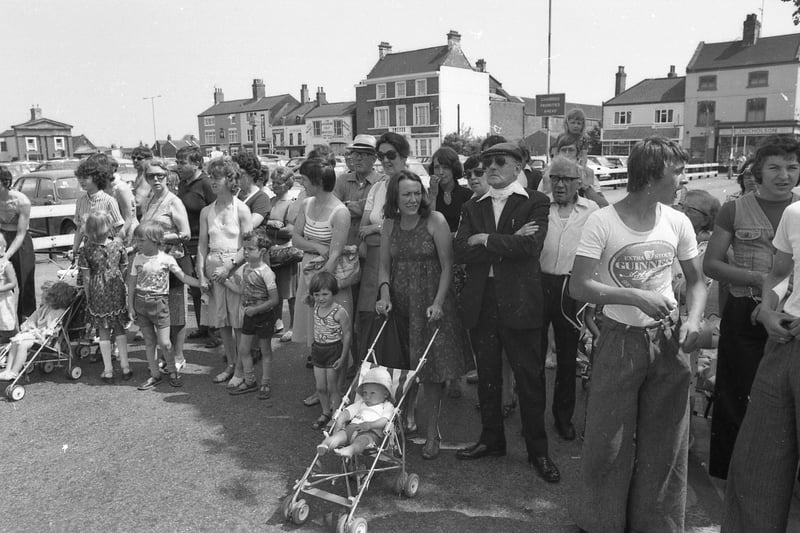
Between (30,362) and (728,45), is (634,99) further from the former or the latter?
(30,362)

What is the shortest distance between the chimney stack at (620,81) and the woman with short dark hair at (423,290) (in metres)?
67.7

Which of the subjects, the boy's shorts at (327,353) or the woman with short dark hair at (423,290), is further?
the boy's shorts at (327,353)

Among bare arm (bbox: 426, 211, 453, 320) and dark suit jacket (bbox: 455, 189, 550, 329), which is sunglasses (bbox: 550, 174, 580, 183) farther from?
bare arm (bbox: 426, 211, 453, 320)

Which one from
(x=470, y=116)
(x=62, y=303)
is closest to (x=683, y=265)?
(x=62, y=303)

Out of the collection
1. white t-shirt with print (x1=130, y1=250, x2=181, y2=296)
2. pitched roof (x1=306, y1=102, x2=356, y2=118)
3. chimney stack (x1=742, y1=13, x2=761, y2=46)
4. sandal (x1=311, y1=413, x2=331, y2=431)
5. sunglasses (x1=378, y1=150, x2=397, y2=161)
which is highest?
chimney stack (x1=742, y1=13, x2=761, y2=46)

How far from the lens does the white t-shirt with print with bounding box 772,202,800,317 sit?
113 inches

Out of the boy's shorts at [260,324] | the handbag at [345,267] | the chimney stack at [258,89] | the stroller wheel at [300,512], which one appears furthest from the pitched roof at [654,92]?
the stroller wheel at [300,512]

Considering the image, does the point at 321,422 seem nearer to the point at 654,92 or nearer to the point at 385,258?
the point at 385,258

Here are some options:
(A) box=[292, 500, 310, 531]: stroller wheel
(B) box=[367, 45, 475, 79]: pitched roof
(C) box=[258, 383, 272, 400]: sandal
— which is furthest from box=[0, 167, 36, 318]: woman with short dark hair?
(B) box=[367, 45, 475, 79]: pitched roof

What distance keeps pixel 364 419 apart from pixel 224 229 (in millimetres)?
3067

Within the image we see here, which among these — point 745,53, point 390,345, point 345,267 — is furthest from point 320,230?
point 745,53

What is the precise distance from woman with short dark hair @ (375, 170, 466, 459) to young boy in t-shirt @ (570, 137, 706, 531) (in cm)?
139

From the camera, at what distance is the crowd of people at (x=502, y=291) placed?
10.5 ft

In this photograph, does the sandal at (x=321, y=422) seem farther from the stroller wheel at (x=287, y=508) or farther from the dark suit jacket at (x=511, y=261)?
the dark suit jacket at (x=511, y=261)
